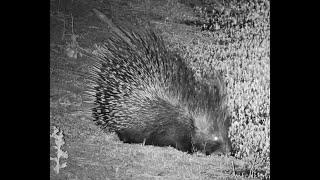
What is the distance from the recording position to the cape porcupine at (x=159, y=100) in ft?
8.77

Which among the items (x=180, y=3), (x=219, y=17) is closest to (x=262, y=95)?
(x=219, y=17)

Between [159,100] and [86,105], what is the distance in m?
0.48

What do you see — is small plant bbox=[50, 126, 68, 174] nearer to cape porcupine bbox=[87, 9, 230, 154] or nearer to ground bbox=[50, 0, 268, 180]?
ground bbox=[50, 0, 268, 180]

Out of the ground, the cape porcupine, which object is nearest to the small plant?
the ground

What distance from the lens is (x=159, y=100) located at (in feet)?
8.82

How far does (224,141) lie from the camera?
2668 mm

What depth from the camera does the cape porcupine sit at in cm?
267

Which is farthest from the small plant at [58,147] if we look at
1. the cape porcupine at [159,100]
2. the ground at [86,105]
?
the cape porcupine at [159,100]

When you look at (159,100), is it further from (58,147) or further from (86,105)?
(58,147)

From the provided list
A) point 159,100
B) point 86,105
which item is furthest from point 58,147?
point 159,100

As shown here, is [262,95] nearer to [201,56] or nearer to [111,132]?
[201,56]

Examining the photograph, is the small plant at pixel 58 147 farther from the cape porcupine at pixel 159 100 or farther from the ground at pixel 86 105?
A: the cape porcupine at pixel 159 100

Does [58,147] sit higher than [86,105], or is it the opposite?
[86,105]

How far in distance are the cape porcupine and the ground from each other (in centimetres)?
8
